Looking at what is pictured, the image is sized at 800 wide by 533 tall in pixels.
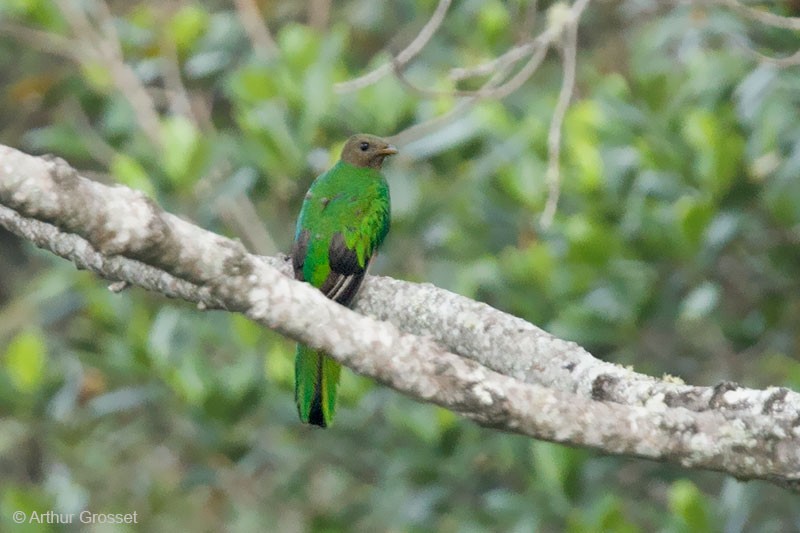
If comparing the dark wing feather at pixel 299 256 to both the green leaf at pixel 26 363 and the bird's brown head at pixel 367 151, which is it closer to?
the bird's brown head at pixel 367 151

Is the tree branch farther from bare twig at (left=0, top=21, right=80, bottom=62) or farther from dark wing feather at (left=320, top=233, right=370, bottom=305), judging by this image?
bare twig at (left=0, top=21, right=80, bottom=62)

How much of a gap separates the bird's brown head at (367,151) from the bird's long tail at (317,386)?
53.1 inches

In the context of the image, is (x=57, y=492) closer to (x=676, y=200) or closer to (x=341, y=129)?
(x=341, y=129)

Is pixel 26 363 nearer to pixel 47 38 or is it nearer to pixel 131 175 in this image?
pixel 131 175

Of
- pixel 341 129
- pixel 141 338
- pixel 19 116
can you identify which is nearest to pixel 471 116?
pixel 341 129

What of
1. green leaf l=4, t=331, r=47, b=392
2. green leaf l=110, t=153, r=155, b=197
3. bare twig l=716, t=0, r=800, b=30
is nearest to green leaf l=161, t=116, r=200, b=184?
green leaf l=110, t=153, r=155, b=197

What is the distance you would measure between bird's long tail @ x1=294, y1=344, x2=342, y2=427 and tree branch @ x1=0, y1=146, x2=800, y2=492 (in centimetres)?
86

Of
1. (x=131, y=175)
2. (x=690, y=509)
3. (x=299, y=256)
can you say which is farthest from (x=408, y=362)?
(x=131, y=175)

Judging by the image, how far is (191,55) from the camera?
6156mm

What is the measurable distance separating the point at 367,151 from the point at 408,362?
246 centimetres

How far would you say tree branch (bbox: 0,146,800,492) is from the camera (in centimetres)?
217

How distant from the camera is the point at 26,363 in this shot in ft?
17.1

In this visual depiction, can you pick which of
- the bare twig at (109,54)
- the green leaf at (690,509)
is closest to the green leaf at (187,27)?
the bare twig at (109,54)

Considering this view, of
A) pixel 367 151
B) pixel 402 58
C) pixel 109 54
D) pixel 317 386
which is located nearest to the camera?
pixel 317 386
